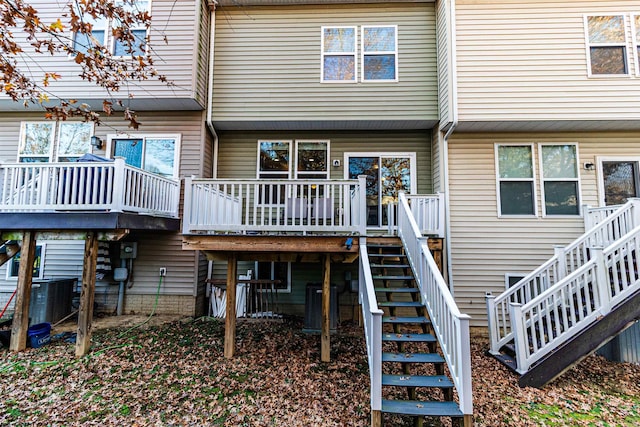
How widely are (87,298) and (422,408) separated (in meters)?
5.34

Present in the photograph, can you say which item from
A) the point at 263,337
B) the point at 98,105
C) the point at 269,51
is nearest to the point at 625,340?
the point at 263,337

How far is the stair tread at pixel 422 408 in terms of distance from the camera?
3.11m

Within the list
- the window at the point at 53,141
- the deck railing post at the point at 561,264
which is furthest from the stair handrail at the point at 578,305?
the window at the point at 53,141

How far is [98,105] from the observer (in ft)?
23.2

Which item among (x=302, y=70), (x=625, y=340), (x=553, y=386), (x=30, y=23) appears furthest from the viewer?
(x=302, y=70)

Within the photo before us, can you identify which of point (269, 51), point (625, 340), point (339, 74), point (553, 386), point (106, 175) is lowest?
point (553, 386)

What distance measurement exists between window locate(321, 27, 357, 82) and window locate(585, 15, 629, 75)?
16.0 ft

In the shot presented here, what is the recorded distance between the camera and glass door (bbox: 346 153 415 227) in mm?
7164

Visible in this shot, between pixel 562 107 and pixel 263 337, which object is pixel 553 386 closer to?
pixel 263 337

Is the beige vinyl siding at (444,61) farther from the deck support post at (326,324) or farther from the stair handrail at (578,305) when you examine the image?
the deck support post at (326,324)

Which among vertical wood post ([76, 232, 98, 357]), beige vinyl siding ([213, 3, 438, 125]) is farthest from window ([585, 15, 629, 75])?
vertical wood post ([76, 232, 98, 357])

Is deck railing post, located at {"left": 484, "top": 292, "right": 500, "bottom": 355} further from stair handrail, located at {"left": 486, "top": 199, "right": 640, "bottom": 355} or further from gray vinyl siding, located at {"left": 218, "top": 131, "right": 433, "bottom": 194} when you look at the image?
gray vinyl siding, located at {"left": 218, "top": 131, "right": 433, "bottom": 194}

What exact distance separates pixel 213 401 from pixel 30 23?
4949 millimetres

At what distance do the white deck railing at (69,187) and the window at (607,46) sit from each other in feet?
30.6
